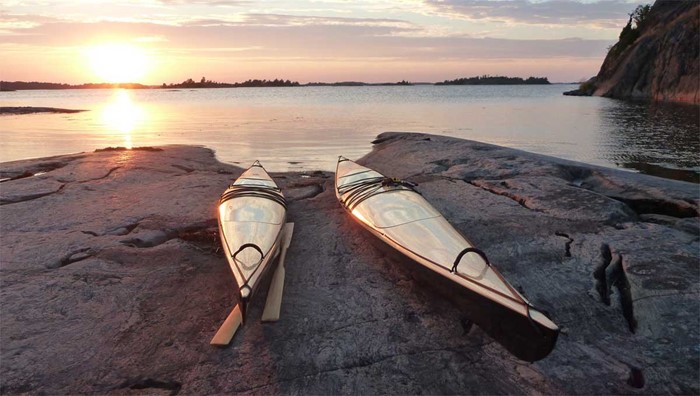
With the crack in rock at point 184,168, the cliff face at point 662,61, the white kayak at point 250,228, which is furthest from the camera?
the cliff face at point 662,61

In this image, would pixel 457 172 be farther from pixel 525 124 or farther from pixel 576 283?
pixel 525 124

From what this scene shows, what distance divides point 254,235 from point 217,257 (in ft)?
1.67

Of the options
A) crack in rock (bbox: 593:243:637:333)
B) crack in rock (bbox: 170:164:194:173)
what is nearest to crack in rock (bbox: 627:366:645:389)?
crack in rock (bbox: 593:243:637:333)

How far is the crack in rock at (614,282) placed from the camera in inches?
137

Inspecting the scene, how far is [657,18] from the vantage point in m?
48.8

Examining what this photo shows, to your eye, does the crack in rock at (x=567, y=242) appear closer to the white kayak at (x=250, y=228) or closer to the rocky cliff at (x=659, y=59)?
the white kayak at (x=250, y=228)

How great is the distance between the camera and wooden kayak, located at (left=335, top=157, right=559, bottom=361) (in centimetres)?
277

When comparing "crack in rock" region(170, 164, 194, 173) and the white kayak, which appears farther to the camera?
"crack in rock" region(170, 164, 194, 173)

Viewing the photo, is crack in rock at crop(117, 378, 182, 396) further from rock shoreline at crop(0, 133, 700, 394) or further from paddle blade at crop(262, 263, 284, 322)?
paddle blade at crop(262, 263, 284, 322)

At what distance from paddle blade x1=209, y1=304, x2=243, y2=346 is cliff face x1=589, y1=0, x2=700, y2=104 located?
3966cm

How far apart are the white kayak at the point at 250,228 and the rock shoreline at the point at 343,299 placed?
0.29 meters

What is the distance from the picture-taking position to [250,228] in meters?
4.79

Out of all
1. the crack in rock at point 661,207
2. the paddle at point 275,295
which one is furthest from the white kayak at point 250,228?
the crack in rock at point 661,207

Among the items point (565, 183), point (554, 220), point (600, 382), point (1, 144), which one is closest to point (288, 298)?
point (600, 382)
